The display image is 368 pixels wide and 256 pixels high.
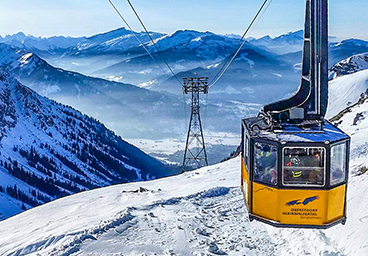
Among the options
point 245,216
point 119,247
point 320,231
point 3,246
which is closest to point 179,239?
point 119,247

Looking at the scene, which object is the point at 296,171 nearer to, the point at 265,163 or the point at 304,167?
the point at 304,167

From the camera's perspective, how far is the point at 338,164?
12953 mm

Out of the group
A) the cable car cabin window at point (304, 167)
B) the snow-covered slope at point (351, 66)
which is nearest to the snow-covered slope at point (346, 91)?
the cable car cabin window at point (304, 167)

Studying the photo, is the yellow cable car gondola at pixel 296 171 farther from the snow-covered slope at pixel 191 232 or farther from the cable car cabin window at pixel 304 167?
the snow-covered slope at pixel 191 232

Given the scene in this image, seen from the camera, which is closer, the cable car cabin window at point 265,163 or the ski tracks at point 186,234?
the cable car cabin window at point 265,163

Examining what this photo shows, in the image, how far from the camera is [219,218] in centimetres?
2112

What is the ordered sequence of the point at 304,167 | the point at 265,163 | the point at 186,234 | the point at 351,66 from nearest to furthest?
the point at 304,167 < the point at 265,163 < the point at 186,234 < the point at 351,66

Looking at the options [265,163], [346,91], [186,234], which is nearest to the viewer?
[265,163]

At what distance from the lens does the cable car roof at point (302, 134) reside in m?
12.4

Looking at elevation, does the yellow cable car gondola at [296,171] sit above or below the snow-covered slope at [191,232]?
above

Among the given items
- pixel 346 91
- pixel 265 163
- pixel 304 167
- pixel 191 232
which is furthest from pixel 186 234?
pixel 346 91

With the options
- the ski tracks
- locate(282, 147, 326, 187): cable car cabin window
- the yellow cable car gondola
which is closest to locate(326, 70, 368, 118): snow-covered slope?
the ski tracks

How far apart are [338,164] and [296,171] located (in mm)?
1515

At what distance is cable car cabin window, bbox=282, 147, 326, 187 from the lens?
12.5 metres
